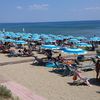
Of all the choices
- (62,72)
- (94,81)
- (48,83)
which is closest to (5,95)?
(48,83)

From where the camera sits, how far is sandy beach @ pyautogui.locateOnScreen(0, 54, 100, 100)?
11.1 m

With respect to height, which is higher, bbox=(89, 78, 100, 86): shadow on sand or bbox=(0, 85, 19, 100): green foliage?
bbox=(0, 85, 19, 100): green foliage

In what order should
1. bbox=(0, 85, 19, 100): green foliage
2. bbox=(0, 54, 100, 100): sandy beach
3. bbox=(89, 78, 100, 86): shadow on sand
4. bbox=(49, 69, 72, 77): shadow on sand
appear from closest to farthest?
bbox=(0, 85, 19, 100): green foliage < bbox=(0, 54, 100, 100): sandy beach < bbox=(89, 78, 100, 86): shadow on sand < bbox=(49, 69, 72, 77): shadow on sand

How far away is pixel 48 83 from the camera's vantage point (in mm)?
13156

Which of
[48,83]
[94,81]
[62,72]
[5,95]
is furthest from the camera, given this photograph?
[62,72]

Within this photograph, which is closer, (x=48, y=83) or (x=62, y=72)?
(x=48, y=83)

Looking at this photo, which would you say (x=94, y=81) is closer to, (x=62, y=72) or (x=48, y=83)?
(x=48, y=83)

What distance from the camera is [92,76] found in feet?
48.9

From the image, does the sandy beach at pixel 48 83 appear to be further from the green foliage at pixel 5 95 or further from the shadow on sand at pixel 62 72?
the green foliage at pixel 5 95

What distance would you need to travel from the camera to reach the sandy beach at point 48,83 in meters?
11.1

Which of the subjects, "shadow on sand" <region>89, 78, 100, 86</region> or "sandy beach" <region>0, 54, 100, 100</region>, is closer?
"sandy beach" <region>0, 54, 100, 100</region>

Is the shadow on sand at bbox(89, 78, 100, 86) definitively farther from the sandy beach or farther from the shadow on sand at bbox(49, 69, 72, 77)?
the shadow on sand at bbox(49, 69, 72, 77)

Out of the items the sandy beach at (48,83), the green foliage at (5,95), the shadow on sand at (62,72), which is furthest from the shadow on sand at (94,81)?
the green foliage at (5,95)

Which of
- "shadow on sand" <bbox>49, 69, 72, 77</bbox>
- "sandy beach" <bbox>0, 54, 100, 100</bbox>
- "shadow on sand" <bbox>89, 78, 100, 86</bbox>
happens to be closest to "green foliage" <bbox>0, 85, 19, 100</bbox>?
"sandy beach" <bbox>0, 54, 100, 100</bbox>
